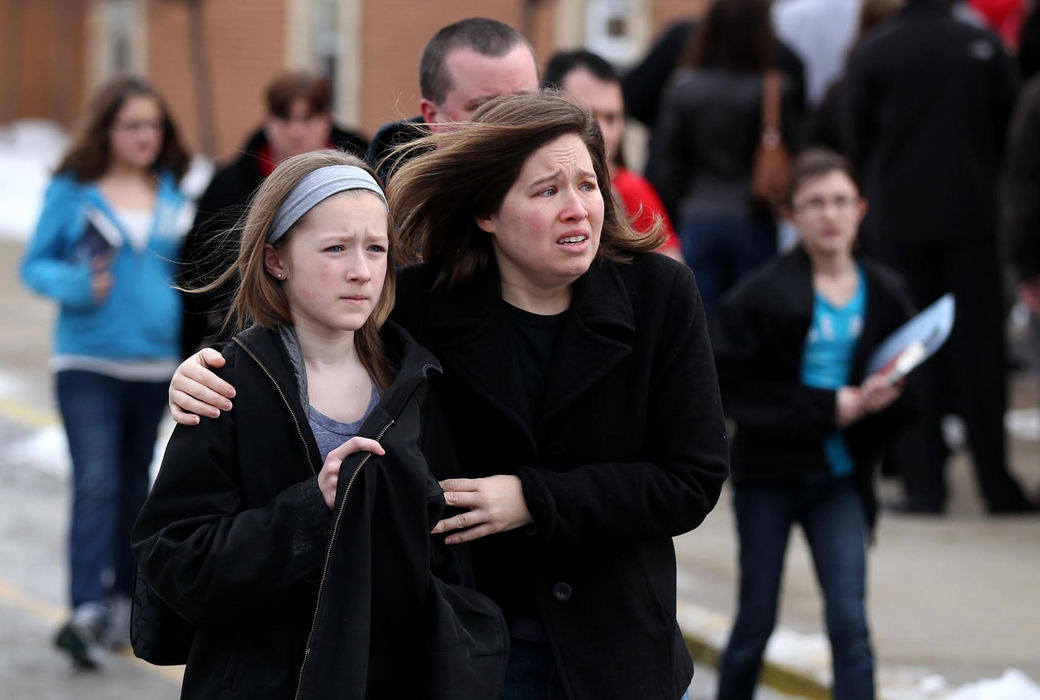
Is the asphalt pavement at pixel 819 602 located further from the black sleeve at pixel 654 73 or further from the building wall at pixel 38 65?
the building wall at pixel 38 65

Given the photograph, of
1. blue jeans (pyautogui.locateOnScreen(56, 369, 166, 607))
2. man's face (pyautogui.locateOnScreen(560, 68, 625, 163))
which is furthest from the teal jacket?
man's face (pyautogui.locateOnScreen(560, 68, 625, 163))

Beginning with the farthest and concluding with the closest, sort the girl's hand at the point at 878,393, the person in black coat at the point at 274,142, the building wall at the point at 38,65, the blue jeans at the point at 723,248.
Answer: the building wall at the point at 38,65
the blue jeans at the point at 723,248
the person in black coat at the point at 274,142
the girl's hand at the point at 878,393

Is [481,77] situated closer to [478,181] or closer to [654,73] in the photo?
[478,181]

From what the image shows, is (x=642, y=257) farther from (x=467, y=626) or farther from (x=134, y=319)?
(x=134, y=319)

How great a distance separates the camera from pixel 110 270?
6391 millimetres

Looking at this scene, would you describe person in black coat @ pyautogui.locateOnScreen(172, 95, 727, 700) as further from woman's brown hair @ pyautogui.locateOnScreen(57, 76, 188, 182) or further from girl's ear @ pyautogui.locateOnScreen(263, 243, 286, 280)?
woman's brown hair @ pyautogui.locateOnScreen(57, 76, 188, 182)

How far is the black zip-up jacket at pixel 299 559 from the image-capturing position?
2797 mm

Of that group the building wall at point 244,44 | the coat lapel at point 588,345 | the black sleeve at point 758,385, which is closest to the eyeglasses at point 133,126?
the black sleeve at point 758,385

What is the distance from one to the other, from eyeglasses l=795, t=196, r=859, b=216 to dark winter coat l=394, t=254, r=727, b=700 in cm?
198

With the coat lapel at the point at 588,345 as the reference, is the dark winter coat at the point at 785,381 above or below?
below

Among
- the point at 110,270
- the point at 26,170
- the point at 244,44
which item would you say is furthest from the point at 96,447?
the point at 26,170

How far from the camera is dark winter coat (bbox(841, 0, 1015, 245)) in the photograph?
7.73 meters

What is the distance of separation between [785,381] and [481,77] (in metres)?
1.57

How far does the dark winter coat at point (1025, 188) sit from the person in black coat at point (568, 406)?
14.7 ft
